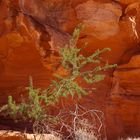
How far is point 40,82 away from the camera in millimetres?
8000

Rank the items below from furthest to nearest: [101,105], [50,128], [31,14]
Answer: [101,105], [31,14], [50,128]

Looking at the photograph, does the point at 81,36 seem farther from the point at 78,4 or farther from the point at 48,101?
the point at 48,101

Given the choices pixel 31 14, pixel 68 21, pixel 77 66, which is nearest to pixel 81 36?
pixel 68 21

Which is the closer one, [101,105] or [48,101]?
[48,101]

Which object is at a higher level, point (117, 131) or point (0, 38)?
point (0, 38)

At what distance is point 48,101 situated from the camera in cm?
610

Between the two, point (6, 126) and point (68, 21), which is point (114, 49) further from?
point (6, 126)

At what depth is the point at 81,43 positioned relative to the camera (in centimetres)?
790

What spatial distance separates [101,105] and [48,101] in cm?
248

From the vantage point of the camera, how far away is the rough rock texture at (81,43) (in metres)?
7.35

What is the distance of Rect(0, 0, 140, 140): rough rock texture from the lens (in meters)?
7.35

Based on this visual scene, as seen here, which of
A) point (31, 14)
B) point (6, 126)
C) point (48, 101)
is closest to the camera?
point (48, 101)

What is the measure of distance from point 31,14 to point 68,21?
0.74 m

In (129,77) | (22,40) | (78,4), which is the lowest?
(129,77)
